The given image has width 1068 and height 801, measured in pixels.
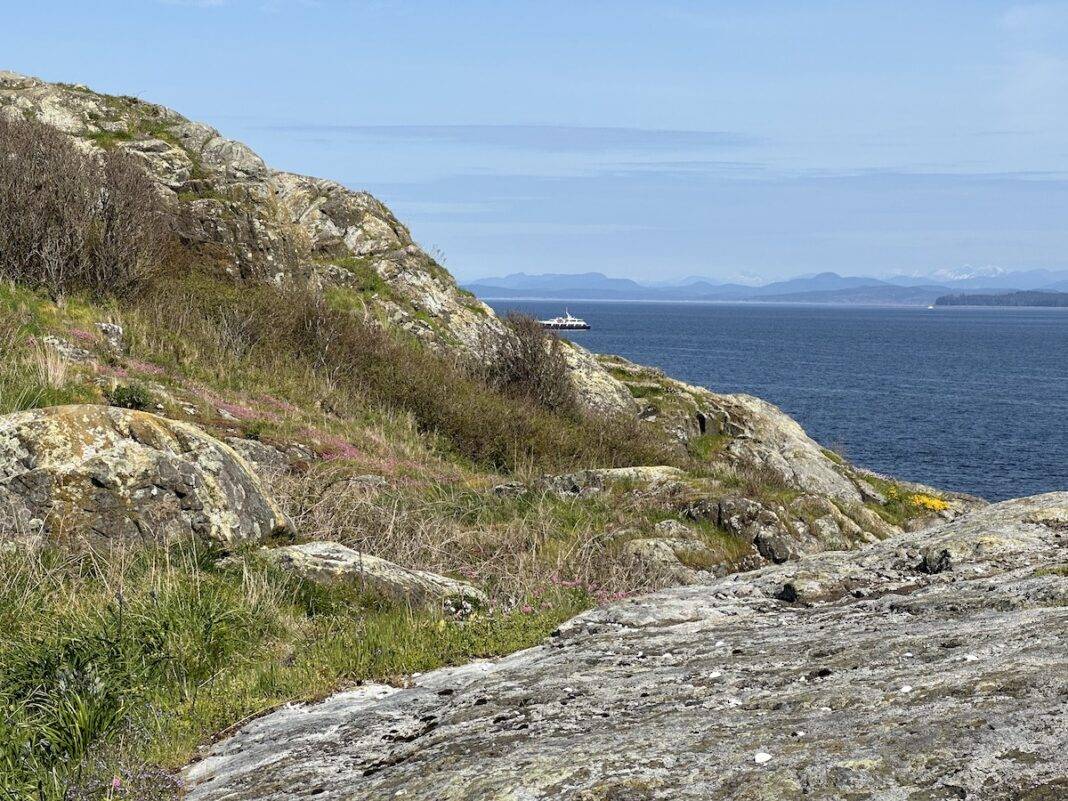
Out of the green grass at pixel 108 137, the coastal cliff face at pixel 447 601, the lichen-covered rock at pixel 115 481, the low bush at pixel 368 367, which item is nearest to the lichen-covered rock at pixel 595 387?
the low bush at pixel 368 367

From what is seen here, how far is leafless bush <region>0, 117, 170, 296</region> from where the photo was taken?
→ 64.5 ft

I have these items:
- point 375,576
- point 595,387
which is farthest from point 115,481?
point 595,387

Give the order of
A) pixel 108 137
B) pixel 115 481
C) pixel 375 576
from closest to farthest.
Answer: pixel 375 576
pixel 115 481
pixel 108 137

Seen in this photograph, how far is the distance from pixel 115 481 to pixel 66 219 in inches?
541

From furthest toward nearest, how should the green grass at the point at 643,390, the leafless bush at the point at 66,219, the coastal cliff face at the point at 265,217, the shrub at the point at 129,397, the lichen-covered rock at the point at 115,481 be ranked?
the green grass at the point at 643,390 → the coastal cliff face at the point at 265,217 → the leafless bush at the point at 66,219 → the shrub at the point at 129,397 → the lichen-covered rock at the point at 115,481

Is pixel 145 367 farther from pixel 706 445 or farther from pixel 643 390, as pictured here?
pixel 643 390

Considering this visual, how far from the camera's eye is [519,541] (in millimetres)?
10797

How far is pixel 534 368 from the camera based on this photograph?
86.0 feet

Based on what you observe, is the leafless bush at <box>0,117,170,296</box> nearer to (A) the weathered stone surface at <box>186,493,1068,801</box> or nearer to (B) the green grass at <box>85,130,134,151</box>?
(B) the green grass at <box>85,130,134,151</box>

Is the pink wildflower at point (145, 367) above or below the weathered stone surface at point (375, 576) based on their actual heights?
above

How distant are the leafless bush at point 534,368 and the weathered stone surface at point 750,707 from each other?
19701 mm

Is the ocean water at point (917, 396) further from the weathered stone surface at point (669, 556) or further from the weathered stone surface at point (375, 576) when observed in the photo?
the weathered stone surface at point (375, 576)

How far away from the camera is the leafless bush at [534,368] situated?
25766mm

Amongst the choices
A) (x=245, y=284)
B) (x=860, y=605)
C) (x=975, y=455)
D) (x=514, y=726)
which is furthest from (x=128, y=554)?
(x=975, y=455)
